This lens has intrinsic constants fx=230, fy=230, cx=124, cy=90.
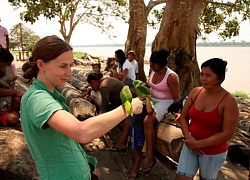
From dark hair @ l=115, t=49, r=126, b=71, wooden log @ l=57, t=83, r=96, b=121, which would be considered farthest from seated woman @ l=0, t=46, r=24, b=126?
dark hair @ l=115, t=49, r=126, b=71

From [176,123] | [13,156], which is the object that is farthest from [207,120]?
[13,156]

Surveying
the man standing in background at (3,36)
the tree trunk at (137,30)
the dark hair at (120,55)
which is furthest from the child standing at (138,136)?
the tree trunk at (137,30)

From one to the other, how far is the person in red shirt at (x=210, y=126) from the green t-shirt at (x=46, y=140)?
1.36 m

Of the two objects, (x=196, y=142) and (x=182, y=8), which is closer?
(x=196, y=142)

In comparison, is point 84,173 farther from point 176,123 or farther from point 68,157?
point 176,123

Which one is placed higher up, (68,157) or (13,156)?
(68,157)

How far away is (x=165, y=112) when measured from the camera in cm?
327

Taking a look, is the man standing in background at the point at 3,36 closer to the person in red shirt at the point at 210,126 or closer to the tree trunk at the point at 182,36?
the tree trunk at the point at 182,36

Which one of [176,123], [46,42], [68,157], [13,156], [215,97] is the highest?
[46,42]

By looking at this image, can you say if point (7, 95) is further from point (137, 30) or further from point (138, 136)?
point (137, 30)

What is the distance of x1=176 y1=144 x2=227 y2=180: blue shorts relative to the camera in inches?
89.1

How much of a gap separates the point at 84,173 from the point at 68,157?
0.16 meters

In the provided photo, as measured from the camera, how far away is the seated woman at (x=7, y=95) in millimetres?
3826

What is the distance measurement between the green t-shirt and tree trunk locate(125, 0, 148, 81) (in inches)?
289
